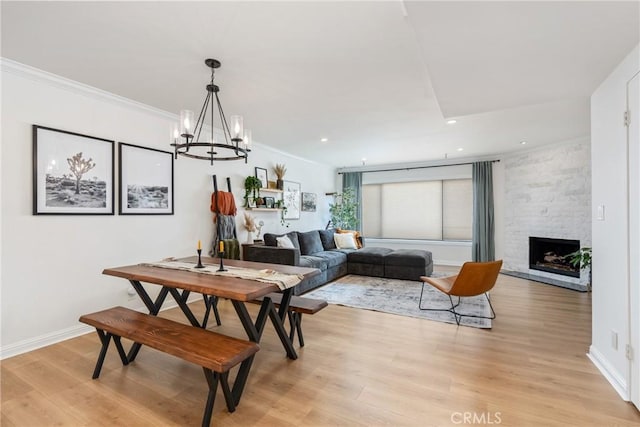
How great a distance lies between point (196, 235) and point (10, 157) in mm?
1972

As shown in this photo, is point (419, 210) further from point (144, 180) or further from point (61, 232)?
point (61, 232)

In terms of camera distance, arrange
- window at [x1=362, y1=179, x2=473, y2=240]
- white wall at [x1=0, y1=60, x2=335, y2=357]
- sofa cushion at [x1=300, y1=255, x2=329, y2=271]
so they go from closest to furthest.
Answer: white wall at [x1=0, y1=60, x2=335, y2=357], sofa cushion at [x1=300, y1=255, x2=329, y2=271], window at [x1=362, y1=179, x2=473, y2=240]

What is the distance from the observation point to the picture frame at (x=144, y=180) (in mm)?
3205

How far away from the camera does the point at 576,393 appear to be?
1.93 metres

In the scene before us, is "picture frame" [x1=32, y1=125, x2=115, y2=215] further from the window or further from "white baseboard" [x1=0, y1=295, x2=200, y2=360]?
the window

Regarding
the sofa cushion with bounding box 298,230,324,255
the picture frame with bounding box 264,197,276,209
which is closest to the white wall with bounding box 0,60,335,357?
the picture frame with bounding box 264,197,276,209

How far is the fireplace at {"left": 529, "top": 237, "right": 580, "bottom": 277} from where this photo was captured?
4.99 meters

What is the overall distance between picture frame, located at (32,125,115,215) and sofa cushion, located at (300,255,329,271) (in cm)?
257

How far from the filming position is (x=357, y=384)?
80.0 inches

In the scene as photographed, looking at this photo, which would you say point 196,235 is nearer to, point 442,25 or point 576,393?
point 442,25

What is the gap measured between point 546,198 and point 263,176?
16.7 feet

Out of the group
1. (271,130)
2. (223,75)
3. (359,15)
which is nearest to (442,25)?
(359,15)

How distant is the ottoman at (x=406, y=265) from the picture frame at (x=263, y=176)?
2532mm

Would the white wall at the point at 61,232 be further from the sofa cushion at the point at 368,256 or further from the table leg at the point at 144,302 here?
the sofa cushion at the point at 368,256
